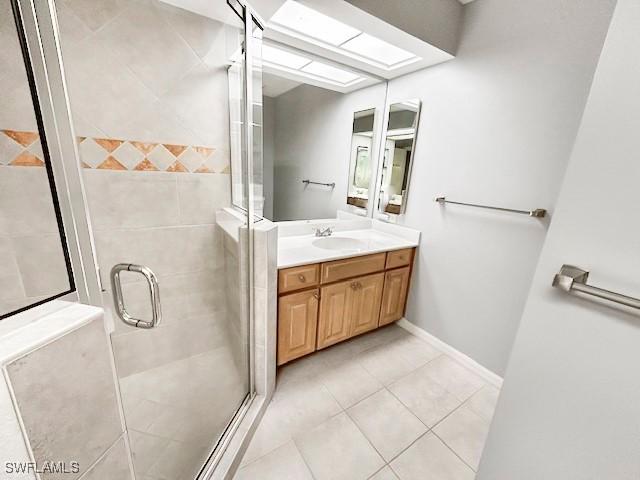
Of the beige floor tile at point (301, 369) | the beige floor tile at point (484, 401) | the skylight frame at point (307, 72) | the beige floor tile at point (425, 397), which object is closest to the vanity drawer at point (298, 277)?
the beige floor tile at point (301, 369)

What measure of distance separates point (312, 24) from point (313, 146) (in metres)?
0.76

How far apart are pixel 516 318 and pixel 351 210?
53.1 inches

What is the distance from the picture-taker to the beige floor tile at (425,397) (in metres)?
1.37

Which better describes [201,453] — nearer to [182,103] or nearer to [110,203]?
[110,203]

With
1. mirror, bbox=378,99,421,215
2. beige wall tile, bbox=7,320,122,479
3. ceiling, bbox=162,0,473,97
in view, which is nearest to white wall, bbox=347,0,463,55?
ceiling, bbox=162,0,473,97

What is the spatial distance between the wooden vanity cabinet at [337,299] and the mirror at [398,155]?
44cm

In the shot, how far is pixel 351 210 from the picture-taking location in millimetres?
2193

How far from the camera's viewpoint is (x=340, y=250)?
1.69m

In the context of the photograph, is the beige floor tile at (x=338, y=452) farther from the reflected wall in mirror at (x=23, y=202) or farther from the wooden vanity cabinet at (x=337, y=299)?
the reflected wall in mirror at (x=23, y=202)

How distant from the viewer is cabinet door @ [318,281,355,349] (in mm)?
1583

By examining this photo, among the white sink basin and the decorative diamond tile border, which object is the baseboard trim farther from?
the decorative diamond tile border

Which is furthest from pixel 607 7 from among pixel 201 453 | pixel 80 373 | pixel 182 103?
pixel 201 453

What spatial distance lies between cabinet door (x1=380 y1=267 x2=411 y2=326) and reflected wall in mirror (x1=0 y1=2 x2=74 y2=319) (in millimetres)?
1696
